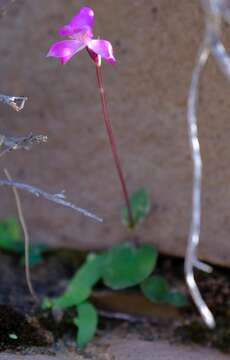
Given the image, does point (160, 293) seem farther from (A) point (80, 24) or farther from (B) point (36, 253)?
(A) point (80, 24)

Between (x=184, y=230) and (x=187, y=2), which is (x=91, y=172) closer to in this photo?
(x=184, y=230)

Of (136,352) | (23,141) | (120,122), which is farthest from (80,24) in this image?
(136,352)

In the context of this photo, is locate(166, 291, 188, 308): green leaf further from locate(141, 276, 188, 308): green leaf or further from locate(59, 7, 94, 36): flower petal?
locate(59, 7, 94, 36): flower petal

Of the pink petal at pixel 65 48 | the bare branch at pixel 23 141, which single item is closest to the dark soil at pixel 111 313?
the bare branch at pixel 23 141

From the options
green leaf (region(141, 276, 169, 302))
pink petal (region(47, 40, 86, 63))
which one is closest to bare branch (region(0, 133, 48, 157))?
pink petal (region(47, 40, 86, 63))

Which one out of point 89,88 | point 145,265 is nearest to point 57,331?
point 145,265

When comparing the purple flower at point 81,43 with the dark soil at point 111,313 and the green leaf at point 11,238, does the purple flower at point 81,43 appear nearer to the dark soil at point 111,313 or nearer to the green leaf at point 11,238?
the dark soil at point 111,313

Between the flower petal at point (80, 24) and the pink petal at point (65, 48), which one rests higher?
the flower petal at point (80, 24)
